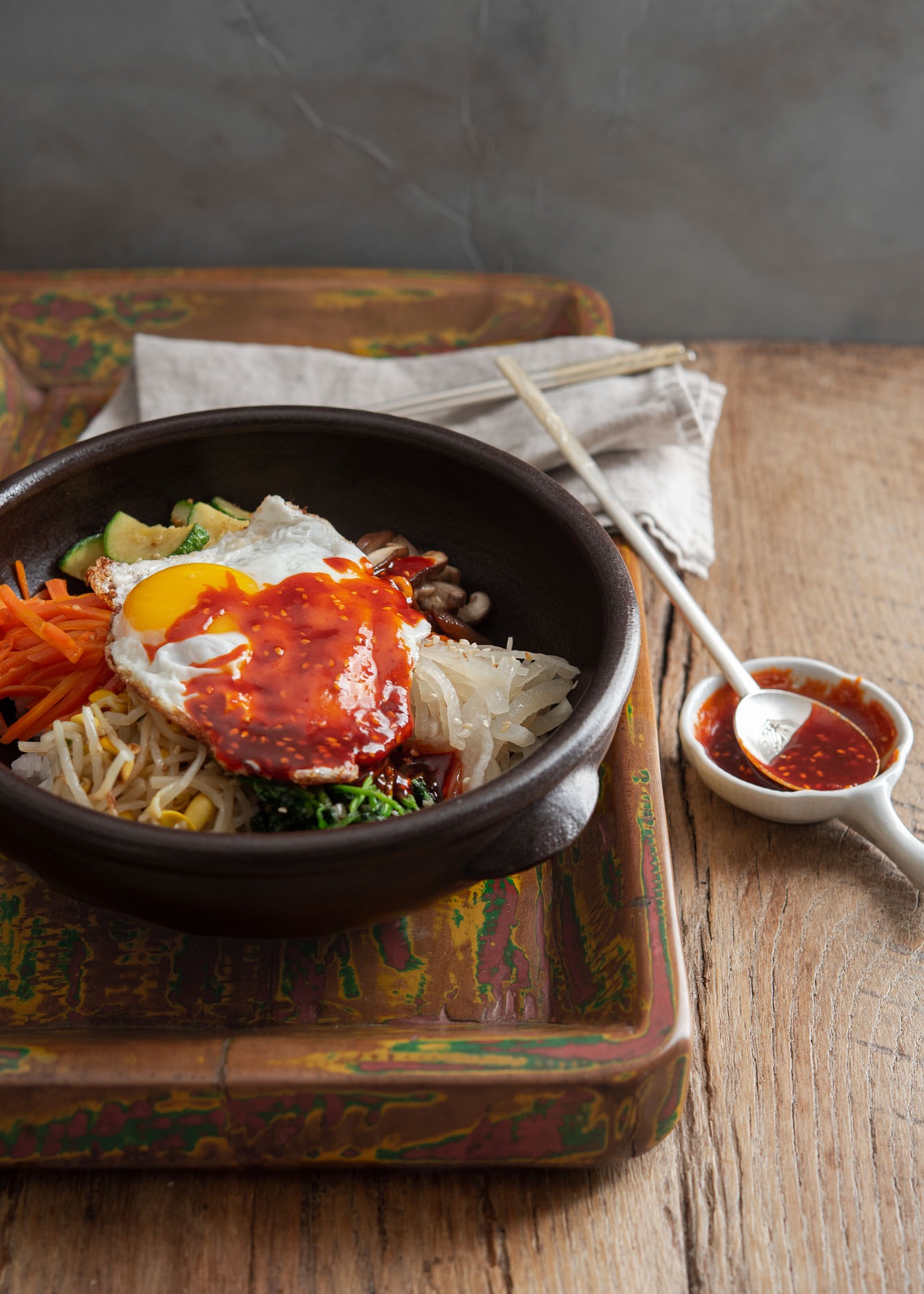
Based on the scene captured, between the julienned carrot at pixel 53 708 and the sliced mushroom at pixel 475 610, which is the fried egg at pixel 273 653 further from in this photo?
the sliced mushroom at pixel 475 610

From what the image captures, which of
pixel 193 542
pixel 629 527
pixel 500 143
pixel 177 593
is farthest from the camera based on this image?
pixel 500 143

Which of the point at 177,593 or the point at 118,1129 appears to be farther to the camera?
the point at 177,593

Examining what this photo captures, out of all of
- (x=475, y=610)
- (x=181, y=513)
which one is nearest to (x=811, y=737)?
(x=475, y=610)

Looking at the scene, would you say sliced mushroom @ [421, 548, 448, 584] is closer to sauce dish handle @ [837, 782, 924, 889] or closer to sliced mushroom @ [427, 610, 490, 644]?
sliced mushroom @ [427, 610, 490, 644]

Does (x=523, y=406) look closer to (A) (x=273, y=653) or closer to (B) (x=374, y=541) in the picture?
(B) (x=374, y=541)

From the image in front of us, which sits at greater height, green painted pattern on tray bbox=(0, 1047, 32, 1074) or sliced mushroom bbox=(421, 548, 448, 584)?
sliced mushroom bbox=(421, 548, 448, 584)

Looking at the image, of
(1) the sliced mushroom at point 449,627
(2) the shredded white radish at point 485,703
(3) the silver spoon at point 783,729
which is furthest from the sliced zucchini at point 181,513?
(3) the silver spoon at point 783,729

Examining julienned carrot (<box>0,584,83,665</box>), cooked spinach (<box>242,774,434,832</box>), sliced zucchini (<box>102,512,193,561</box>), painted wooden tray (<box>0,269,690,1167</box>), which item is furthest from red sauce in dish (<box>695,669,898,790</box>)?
julienned carrot (<box>0,584,83,665</box>)
